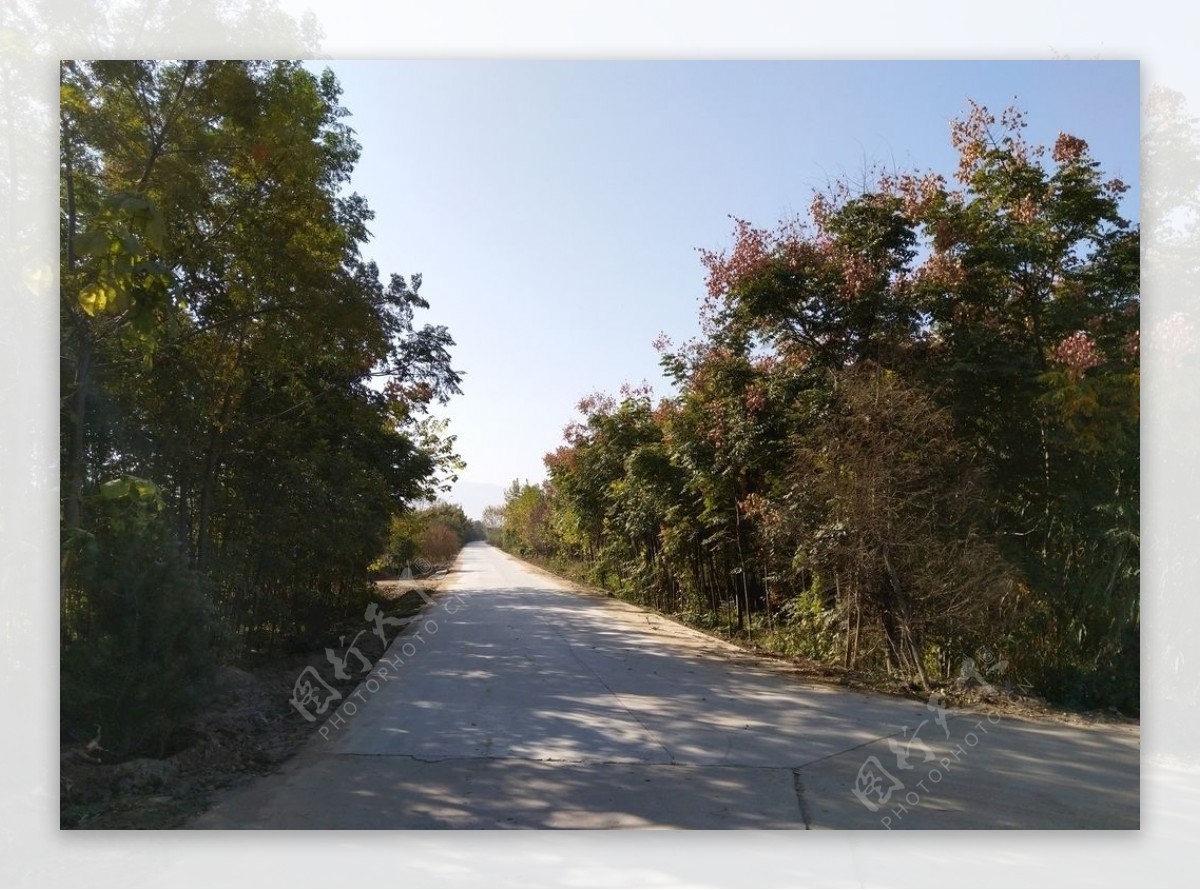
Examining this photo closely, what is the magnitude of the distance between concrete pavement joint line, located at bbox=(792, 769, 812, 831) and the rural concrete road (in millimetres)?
12

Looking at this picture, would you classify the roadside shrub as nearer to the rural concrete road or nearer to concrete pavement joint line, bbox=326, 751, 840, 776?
the rural concrete road

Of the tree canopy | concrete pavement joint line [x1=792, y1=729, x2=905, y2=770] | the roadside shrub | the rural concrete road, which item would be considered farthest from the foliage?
the roadside shrub

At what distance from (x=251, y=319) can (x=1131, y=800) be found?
797cm

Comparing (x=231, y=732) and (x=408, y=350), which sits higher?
(x=408, y=350)

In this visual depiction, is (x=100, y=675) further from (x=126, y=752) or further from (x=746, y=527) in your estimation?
(x=746, y=527)

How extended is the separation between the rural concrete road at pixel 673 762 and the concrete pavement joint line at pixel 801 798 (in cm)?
1

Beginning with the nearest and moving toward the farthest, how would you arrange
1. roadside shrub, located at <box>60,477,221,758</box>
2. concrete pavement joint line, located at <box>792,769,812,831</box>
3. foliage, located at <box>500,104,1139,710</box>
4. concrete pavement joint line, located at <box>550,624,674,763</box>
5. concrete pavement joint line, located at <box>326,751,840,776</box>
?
concrete pavement joint line, located at <box>792,769,812,831</box>, roadside shrub, located at <box>60,477,221,758</box>, concrete pavement joint line, located at <box>326,751,840,776</box>, concrete pavement joint line, located at <box>550,624,674,763</box>, foliage, located at <box>500,104,1139,710</box>

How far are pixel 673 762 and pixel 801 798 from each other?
0.94m

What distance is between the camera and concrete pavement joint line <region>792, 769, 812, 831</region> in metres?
4.72

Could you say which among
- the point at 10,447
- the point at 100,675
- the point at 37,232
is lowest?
the point at 100,675

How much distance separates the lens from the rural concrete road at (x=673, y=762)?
4.82 metres

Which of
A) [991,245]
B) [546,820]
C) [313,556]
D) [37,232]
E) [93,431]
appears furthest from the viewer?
[313,556]

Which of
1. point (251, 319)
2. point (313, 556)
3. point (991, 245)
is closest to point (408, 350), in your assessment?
point (251, 319)

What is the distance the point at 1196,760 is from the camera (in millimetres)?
5684
